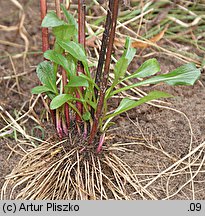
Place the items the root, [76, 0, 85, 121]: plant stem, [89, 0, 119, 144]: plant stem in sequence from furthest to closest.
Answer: the root < [76, 0, 85, 121]: plant stem < [89, 0, 119, 144]: plant stem

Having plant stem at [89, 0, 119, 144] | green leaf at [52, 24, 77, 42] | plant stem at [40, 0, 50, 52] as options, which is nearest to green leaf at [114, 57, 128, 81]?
plant stem at [89, 0, 119, 144]

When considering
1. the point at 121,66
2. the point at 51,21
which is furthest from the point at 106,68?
the point at 51,21

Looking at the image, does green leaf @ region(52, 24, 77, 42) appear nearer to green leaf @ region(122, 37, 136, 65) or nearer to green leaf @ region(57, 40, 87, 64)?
green leaf @ region(57, 40, 87, 64)

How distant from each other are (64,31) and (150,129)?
46 centimetres

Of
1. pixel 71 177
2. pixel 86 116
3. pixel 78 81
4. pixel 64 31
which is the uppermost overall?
pixel 64 31

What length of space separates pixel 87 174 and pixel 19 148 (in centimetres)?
28

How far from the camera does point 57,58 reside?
134 cm

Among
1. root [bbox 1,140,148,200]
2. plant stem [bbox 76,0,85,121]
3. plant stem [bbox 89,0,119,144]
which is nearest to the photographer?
plant stem [bbox 89,0,119,144]

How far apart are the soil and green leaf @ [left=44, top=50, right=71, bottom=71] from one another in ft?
0.90

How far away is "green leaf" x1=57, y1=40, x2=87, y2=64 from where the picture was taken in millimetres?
1311

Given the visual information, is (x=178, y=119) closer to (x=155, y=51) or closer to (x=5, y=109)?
(x=155, y=51)

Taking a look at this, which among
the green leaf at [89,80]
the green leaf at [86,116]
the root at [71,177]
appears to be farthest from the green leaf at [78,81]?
the root at [71,177]

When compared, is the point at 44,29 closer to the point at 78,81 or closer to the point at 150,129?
the point at 78,81

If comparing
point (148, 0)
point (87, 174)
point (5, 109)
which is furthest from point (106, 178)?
point (148, 0)
